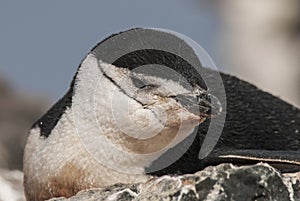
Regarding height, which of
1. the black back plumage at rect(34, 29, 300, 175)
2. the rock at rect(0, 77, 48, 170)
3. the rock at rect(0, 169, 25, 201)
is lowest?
the rock at rect(0, 77, 48, 170)

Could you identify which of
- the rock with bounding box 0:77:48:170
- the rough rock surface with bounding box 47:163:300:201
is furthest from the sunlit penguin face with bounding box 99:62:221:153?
the rock with bounding box 0:77:48:170

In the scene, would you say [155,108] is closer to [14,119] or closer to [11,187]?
[11,187]

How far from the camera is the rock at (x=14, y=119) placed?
9922mm

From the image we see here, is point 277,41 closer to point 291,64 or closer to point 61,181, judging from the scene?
point 291,64

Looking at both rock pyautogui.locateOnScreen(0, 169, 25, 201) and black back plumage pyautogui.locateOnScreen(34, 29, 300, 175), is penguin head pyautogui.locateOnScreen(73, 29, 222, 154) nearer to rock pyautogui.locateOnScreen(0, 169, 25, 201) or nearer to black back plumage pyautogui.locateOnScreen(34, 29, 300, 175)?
black back plumage pyautogui.locateOnScreen(34, 29, 300, 175)

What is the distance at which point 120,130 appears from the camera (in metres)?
5.84

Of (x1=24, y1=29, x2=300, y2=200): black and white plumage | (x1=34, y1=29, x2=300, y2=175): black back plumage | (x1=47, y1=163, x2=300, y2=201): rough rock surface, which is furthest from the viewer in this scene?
(x1=34, y1=29, x2=300, y2=175): black back plumage

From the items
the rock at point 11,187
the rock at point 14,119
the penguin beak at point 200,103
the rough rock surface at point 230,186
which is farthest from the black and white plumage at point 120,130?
the rock at point 14,119

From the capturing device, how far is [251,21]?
19.9 m

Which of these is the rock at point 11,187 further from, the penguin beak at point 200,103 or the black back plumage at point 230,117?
the penguin beak at point 200,103

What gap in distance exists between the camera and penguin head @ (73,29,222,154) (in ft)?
18.7

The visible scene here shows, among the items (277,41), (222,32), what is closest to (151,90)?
(277,41)

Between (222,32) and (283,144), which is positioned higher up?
(283,144)

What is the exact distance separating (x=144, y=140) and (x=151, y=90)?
0.28m
